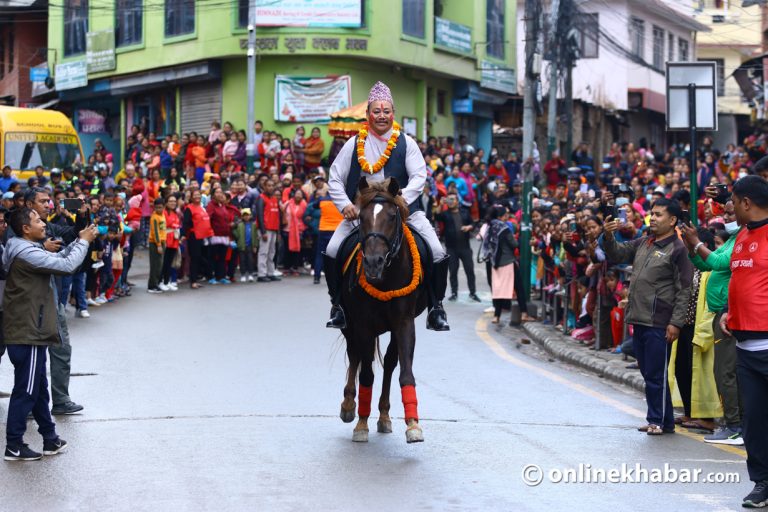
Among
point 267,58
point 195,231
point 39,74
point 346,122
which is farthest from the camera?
point 39,74

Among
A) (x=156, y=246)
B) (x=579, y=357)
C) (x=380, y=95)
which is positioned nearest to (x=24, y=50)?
(x=156, y=246)

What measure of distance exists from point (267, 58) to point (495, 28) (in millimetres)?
10688

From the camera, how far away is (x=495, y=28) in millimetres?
43312

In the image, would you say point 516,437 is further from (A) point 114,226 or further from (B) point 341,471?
(A) point 114,226

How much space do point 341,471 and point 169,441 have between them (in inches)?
67.6

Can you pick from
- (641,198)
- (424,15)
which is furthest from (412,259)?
(424,15)

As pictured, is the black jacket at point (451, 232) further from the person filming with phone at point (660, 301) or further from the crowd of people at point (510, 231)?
the person filming with phone at point (660, 301)

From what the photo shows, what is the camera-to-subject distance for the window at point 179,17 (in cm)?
3709

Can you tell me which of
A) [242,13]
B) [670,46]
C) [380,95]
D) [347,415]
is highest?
[670,46]

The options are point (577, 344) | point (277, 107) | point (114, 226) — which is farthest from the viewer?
point (277, 107)

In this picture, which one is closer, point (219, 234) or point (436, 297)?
point (436, 297)

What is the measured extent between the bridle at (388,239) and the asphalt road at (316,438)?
150 centimetres

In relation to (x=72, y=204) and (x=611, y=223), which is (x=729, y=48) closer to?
(x=611, y=223)

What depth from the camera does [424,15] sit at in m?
37.9
